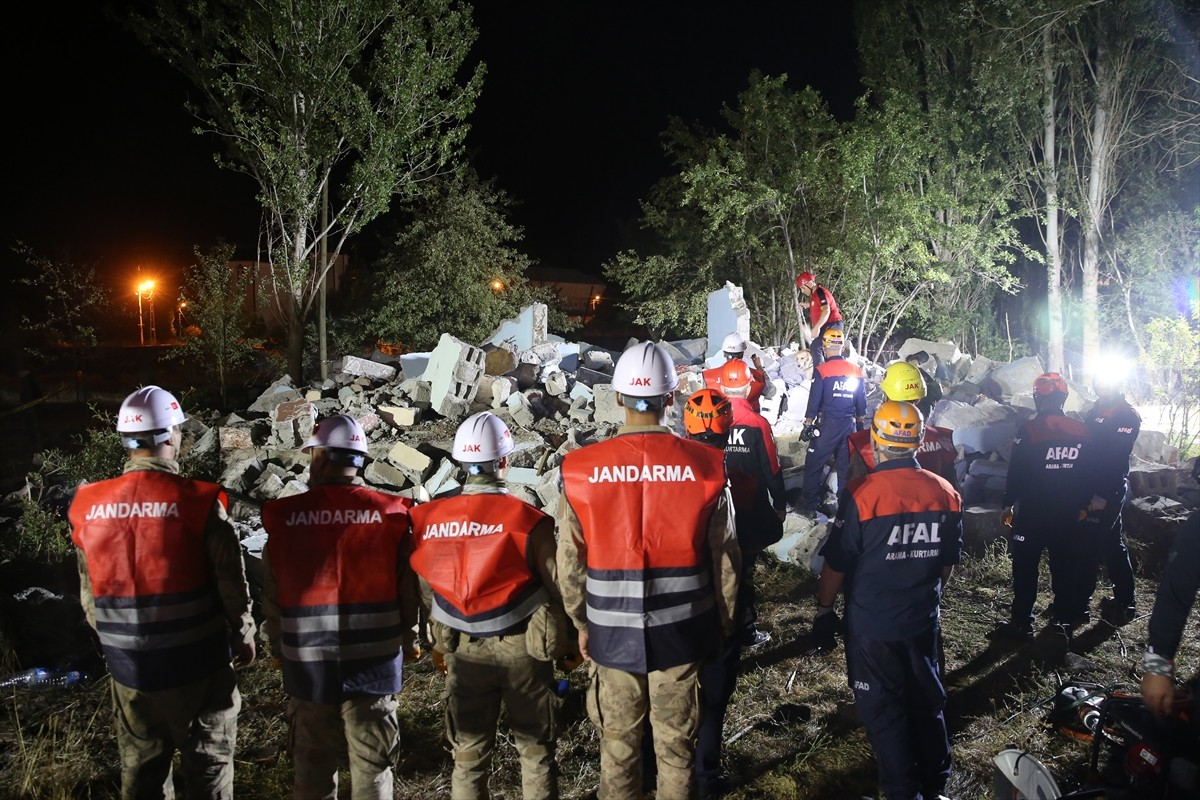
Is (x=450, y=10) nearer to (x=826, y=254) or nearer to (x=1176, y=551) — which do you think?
(x=826, y=254)

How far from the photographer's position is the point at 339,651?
8.68 ft

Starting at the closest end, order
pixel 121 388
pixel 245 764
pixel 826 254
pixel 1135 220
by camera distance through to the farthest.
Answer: pixel 245 764 → pixel 826 254 → pixel 121 388 → pixel 1135 220

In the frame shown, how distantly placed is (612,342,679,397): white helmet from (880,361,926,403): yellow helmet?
2.05m

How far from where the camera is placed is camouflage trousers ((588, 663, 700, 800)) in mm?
2615

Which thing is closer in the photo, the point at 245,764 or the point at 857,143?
the point at 245,764

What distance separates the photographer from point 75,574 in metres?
5.44

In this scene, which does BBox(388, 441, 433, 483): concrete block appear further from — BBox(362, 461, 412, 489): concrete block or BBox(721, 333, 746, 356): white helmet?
BBox(721, 333, 746, 356): white helmet

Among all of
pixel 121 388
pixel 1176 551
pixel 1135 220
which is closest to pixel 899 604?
pixel 1176 551

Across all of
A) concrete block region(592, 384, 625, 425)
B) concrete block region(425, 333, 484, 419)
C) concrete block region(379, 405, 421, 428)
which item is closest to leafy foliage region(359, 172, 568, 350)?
concrete block region(425, 333, 484, 419)

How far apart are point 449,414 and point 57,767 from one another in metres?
6.54

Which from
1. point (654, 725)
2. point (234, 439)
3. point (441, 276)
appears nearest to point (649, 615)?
point (654, 725)

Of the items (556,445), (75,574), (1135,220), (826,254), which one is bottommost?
(75,574)

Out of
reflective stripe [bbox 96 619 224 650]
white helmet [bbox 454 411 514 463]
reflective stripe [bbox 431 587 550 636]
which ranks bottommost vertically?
reflective stripe [bbox 96 619 224 650]

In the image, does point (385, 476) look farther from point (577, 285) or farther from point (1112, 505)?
point (577, 285)
